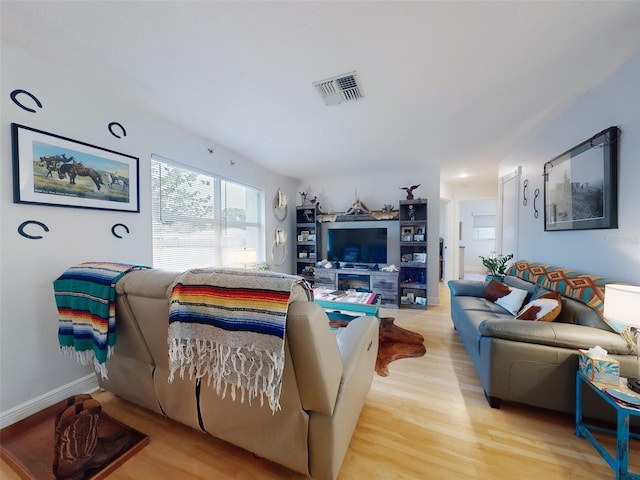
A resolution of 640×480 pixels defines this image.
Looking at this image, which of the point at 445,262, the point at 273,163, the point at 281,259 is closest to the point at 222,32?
the point at 273,163

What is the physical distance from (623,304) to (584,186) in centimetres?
134

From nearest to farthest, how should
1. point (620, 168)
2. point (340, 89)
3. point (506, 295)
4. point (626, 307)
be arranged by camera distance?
point (626, 307) → point (620, 168) → point (340, 89) → point (506, 295)

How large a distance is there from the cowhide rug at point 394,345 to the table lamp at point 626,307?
1.43 meters

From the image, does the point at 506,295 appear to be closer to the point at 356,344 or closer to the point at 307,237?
the point at 356,344

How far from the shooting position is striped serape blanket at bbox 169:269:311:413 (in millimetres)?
868

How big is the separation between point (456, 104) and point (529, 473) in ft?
8.84

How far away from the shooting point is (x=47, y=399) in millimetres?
1682

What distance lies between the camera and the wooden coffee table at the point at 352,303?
258cm

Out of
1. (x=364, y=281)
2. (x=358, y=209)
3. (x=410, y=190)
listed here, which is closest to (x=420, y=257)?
(x=364, y=281)

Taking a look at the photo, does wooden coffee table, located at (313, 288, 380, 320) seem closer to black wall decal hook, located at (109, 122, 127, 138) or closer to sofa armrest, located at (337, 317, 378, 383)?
sofa armrest, located at (337, 317, 378, 383)

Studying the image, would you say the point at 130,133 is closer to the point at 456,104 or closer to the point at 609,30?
the point at 456,104

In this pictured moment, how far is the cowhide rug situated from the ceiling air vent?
250 centimetres

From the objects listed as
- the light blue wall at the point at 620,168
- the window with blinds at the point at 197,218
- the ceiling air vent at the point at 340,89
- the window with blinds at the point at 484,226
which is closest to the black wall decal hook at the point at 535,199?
the light blue wall at the point at 620,168

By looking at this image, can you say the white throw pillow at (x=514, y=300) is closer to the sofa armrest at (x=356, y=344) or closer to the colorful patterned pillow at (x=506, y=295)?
the colorful patterned pillow at (x=506, y=295)
